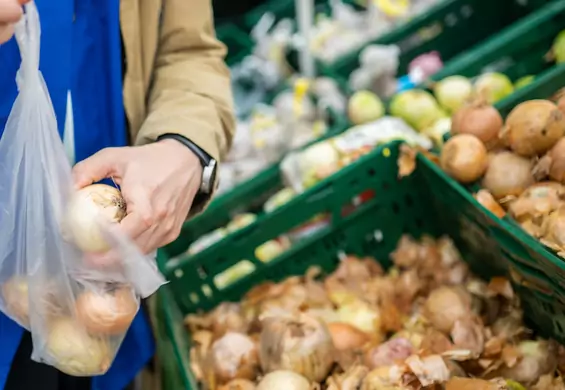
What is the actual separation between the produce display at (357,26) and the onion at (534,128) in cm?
84

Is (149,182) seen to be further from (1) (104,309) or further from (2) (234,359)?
(2) (234,359)

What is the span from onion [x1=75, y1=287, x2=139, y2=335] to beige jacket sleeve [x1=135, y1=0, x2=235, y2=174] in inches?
7.9

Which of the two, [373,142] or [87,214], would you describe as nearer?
[87,214]

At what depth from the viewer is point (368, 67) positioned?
5.59 ft

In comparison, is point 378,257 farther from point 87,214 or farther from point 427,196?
point 87,214

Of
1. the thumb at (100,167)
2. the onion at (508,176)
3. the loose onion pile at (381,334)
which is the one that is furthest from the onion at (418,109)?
the thumb at (100,167)

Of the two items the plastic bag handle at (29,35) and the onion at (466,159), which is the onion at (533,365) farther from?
the plastic bag handle at (29,35)

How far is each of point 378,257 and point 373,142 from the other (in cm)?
27

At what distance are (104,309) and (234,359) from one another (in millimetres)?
366

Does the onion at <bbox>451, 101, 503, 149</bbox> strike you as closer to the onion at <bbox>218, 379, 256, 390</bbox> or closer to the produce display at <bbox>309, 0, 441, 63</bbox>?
the onion at <bbox>218, 379, 256, 390</bbox>

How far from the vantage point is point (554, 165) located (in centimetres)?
97

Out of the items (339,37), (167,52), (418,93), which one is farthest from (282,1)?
(167,52)

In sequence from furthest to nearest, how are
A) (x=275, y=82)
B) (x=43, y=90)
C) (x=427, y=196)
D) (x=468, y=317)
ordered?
(x=275, y=82), (x=427, y=196), (x=468, y=317), (x=43, y=90)

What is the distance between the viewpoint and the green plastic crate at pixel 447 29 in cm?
178
